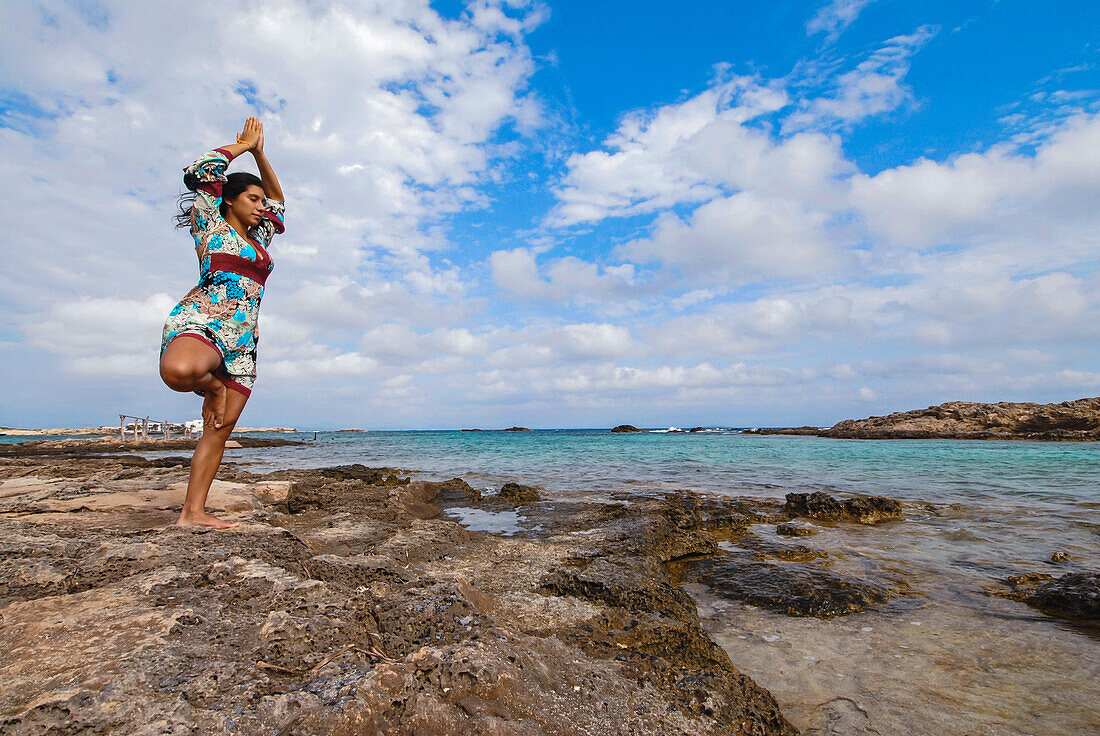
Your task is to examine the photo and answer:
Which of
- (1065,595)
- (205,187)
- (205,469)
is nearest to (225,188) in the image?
(205,187)

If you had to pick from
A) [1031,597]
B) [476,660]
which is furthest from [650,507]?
[476,660]

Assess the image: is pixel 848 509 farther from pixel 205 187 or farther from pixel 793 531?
pixel 205 187

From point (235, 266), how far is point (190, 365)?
0.71 m

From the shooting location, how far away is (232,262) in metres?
3.18

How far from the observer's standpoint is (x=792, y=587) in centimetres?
363

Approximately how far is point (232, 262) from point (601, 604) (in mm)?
3075

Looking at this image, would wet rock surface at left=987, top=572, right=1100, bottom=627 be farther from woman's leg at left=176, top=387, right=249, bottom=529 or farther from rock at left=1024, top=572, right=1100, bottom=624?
woman's leg at left=176, top=387, right=249, bottom=529

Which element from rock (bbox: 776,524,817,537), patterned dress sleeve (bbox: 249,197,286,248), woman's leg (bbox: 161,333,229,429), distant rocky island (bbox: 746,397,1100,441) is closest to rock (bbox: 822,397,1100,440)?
distant rocky island (bbox: 746,397,1100,441)

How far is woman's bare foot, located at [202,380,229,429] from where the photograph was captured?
320 cm

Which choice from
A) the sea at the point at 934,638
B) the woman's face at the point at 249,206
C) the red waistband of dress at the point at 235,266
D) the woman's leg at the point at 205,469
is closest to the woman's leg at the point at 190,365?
the woman's leg at the point at 205,469

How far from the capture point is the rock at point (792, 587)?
3342 millimetres

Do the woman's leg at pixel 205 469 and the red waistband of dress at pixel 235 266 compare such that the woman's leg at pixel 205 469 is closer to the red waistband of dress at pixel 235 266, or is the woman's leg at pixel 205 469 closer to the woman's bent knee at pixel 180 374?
the woman's bent knee at pixel 180 374

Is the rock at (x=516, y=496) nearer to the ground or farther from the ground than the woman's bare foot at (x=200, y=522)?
nearer to the ground

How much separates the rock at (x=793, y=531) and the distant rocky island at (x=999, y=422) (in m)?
37.6
